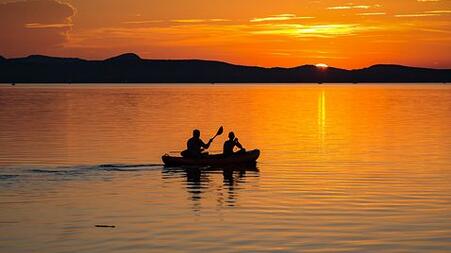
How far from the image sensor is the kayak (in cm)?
3778

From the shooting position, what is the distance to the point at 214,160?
125ft

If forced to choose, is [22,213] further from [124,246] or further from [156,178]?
[156,178]

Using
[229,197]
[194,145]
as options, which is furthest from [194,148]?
[229,197]

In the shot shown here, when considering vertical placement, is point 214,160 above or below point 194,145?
below

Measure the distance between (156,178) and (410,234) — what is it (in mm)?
14473

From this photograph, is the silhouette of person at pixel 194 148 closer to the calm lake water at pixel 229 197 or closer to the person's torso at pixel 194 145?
the person's torso at pixel 194 145

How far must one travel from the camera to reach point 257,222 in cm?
2300

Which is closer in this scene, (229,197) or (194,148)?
(229,197)

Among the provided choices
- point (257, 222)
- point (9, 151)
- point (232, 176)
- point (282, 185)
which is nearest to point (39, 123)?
point (9, 151)

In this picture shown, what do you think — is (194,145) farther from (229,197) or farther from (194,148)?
(229,197)

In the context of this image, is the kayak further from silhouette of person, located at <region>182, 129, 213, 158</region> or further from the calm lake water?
the calm lake water

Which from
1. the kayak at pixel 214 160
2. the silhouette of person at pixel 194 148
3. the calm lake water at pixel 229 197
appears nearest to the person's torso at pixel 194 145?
the silhouette of person at pixel 194 148

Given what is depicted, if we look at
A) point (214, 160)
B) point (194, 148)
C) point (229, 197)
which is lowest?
point (229, 197)

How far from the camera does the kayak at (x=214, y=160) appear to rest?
37.8 m
